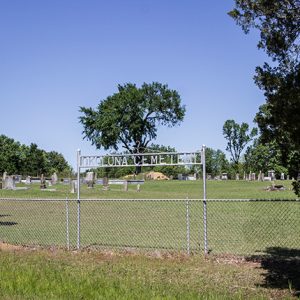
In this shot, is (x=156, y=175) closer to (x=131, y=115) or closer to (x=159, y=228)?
(x=131, y=115)

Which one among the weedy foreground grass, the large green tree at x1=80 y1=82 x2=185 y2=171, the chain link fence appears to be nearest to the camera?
the weedy foreground grass

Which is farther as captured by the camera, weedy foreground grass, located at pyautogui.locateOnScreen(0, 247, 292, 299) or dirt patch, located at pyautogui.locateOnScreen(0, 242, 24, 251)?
dirt patch, located at pyautogui.locateOnScreen(0, 242, 24, 251)

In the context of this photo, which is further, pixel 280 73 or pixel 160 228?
pixel 160 228

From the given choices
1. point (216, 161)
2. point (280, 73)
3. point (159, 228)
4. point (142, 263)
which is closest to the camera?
point (280, 73)

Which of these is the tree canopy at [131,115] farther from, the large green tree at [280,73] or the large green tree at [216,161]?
the large green tree at [280,73]

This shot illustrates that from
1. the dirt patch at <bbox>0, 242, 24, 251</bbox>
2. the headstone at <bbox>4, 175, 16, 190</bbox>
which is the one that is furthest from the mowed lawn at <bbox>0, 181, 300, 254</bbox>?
the headstone at <bbox>4, 175, 16, 190</bbox>

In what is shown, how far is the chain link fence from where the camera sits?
1145cm

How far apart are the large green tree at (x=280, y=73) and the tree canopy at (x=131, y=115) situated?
69.6 m

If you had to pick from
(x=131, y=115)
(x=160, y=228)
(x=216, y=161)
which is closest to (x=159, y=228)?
(x=160, y=228)

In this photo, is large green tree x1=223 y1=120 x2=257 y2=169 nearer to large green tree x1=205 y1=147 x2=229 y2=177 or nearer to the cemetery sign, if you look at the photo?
large green tree x1=205 y1=147 x2=229 y2=177

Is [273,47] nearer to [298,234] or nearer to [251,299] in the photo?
[251,299]

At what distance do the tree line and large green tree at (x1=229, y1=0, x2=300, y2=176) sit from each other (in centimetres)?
7920

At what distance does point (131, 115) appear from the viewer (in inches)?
3120

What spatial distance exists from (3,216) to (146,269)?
10759 mm
